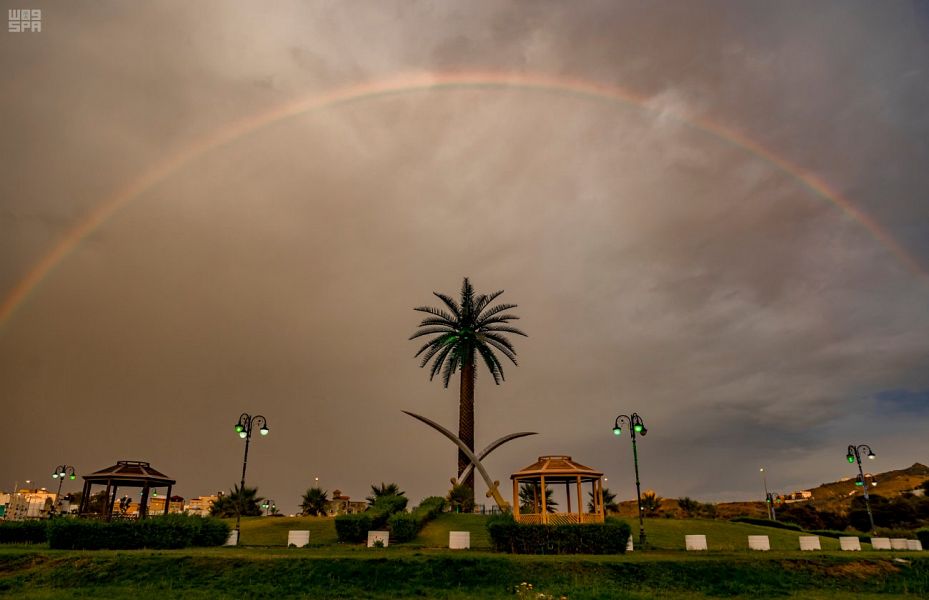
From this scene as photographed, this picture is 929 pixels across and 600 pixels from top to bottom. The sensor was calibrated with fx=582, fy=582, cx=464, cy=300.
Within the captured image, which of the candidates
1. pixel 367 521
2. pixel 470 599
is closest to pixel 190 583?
pixel 470 599

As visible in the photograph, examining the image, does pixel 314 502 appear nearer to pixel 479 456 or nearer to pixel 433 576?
pixel 479 456

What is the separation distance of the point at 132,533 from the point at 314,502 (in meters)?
25.6

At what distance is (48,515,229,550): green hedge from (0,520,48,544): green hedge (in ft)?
17.0

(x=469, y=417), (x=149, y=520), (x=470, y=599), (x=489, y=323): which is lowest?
(x=470, y=599)

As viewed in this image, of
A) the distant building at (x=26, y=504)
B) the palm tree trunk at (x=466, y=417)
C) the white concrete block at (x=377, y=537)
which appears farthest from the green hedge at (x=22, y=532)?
the distant building at (x=26, y=504)

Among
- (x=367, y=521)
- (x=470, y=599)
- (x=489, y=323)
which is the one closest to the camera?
(x=470, y=599)

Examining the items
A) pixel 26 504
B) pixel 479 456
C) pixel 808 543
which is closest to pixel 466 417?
pixel 479 456

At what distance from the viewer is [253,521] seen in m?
40.9

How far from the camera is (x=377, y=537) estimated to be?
28547 mm

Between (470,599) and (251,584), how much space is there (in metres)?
7.06

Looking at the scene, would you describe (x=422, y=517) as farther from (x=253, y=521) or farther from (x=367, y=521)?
(x=253, y=521)

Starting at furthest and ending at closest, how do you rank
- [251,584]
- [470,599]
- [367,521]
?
[367,521], [251,584], [470,599]

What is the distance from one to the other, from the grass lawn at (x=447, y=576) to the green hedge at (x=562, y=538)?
237 cm

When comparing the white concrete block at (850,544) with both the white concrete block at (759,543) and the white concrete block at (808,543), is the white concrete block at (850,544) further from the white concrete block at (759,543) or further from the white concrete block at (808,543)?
the white concrete block at (759,543)
